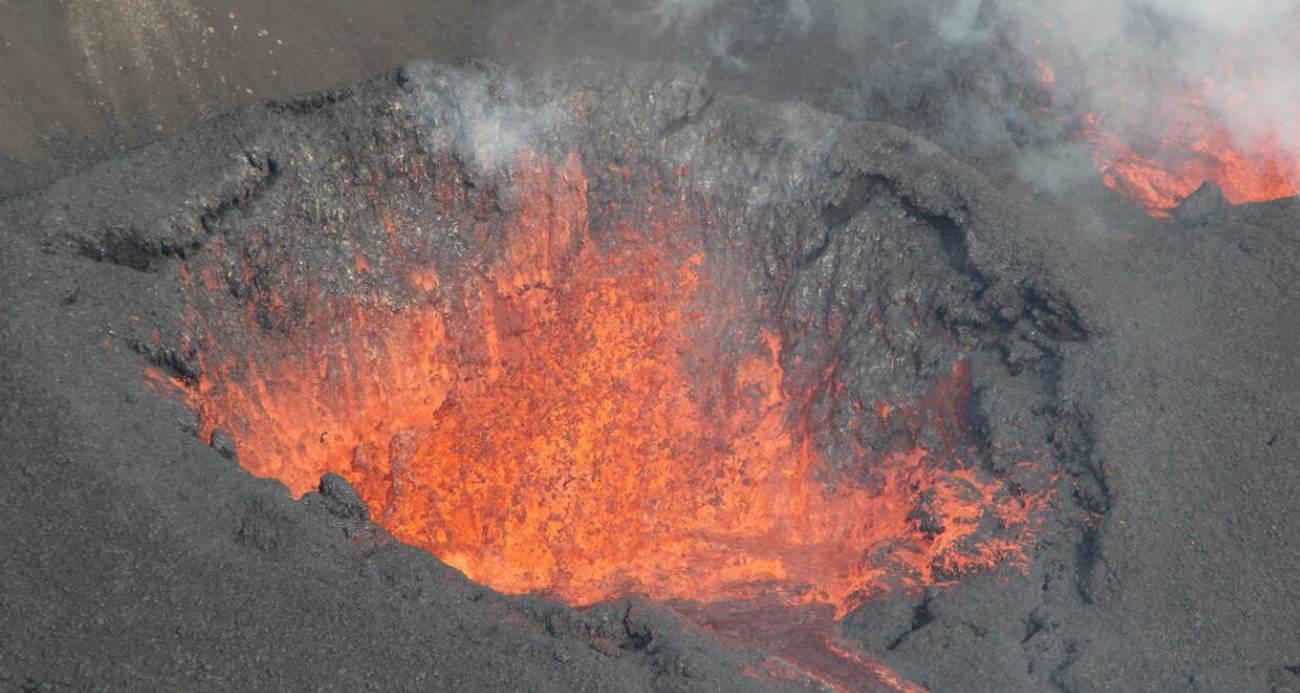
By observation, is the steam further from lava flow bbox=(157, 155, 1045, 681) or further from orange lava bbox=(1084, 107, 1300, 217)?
lava flow bbox=(157, 155, 1045, 681)

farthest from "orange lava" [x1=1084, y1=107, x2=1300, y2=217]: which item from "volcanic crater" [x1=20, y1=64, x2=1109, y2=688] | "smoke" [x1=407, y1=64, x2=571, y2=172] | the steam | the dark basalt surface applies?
"smoke" [x1=407, y1=64, x2=571, y2=172]

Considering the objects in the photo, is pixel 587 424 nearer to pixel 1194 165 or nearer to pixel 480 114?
pixel 480 114

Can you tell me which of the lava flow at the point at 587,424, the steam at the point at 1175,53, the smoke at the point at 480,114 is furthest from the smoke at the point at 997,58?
the lava flow at the point at 587,424

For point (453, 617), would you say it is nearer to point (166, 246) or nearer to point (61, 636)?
point (61, 636)

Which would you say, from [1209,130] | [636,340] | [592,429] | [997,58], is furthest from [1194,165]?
[592,429]

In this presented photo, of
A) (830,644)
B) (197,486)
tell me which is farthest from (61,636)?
(830,644)
